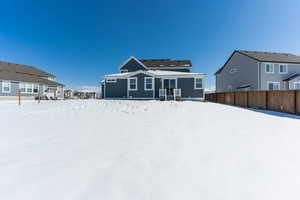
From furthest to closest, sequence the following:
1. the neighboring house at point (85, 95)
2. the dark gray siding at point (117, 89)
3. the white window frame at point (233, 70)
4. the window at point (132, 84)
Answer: the neighboring house at point (85, 95), the white window frame at point (233, 70), the dark gray siding at point (117, 89), the window at point (132, 84)

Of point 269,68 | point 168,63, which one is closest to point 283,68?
point 269,68

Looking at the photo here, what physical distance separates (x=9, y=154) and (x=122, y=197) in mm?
2714

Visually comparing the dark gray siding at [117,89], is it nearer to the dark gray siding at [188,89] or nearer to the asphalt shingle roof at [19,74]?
the dark gray siding at [188,89]

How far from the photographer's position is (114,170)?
6.95 feet

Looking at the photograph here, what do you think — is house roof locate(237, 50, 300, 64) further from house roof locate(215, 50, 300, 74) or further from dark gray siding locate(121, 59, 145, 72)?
dark gray siding locate(121, 59, 145, 72)

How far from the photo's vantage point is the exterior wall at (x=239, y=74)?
16562mm

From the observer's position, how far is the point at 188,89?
1436cm

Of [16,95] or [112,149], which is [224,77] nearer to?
[112,149]

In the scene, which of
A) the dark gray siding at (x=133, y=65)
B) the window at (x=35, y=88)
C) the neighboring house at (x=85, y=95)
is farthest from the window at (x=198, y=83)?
the window at (x=35, y=88)

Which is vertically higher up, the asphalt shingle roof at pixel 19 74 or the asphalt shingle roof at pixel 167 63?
the asphalt shingle roof at pixel 167 63

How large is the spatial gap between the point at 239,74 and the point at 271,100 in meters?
10.8

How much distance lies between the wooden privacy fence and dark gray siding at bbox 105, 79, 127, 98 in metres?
11.5

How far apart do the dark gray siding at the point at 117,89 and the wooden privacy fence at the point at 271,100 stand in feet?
37.7

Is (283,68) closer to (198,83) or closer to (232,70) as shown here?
(232,70)
